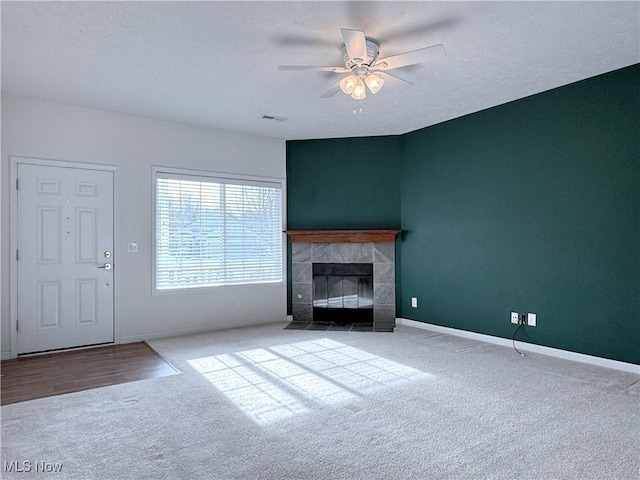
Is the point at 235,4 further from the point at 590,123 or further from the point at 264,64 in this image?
the point at 590,123

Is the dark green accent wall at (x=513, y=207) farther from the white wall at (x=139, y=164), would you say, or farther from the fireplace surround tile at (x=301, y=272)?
the white wall at (x=139, y=164)

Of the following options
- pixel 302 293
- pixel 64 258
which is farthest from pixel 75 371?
pixel 302 293

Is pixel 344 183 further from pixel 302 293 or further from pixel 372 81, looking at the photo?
pixel 372 81

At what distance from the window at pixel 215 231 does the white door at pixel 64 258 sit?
25.1 inches

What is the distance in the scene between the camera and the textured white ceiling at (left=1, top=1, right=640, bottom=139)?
2697 millimetres

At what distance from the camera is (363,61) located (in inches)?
120

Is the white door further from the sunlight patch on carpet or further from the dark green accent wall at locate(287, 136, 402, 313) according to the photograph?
the dark green accent wall at locate(287, 136, 402, 313)

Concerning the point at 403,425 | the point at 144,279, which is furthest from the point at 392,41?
the point at 144,279

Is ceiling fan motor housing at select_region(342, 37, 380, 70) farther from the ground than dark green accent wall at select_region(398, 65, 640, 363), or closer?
farther from the ground

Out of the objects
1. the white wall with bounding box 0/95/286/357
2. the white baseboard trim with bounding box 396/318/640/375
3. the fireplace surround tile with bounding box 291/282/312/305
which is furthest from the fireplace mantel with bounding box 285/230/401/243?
the white baseboard trim with bounding box 396/318/640/375

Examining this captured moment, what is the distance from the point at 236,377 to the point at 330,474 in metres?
1.66

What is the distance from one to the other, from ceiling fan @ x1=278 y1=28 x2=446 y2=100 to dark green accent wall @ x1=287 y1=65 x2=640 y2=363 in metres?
1.96

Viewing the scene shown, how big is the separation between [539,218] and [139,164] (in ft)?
15.4

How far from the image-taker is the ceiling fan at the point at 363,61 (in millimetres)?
2760
